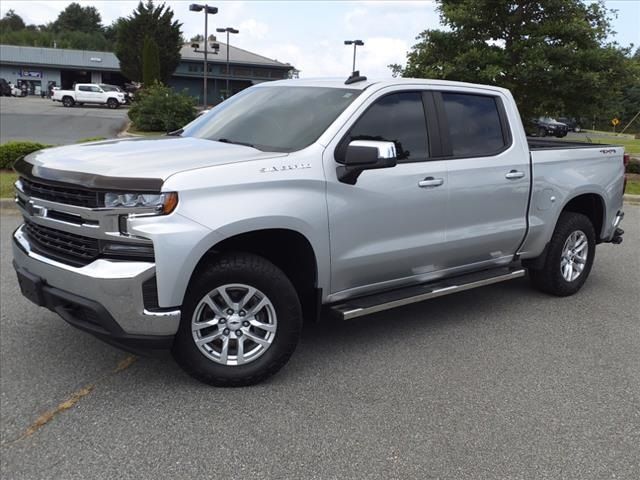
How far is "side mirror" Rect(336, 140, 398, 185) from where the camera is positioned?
3781 millimetres

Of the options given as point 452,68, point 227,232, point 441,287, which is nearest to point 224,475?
point 227,232

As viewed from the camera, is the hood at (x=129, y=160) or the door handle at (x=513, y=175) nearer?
the hood at (x=129, y=160)

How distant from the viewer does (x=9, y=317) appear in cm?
484

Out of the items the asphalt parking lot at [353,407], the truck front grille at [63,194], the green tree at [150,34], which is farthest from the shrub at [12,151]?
the green tree at [150,34]

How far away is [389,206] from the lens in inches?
165

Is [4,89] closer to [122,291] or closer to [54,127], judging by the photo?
[54,127]

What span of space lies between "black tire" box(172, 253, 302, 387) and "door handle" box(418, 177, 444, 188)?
127cm

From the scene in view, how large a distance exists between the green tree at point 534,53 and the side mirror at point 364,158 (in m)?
10.7

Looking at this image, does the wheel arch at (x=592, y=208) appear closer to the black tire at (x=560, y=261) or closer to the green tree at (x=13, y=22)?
the black tire at (x=560, y=261)

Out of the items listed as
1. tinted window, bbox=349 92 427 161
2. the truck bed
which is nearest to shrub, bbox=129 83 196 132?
the truck bed

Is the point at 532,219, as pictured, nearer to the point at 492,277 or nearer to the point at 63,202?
the point at 492,277

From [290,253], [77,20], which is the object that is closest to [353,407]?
[290,253]

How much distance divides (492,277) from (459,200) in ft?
2.51

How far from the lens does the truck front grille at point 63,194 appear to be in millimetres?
3318
